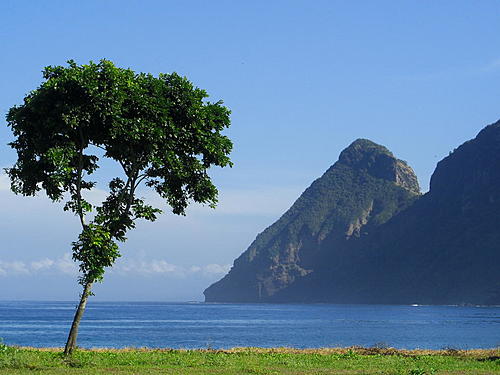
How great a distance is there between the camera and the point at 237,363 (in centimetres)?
3253

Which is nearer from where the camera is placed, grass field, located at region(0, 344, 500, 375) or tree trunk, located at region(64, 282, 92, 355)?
grass field, located at region(0, 344, 500, 375)

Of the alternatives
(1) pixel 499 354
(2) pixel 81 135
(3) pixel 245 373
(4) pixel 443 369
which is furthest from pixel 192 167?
(1) pixel 499 354

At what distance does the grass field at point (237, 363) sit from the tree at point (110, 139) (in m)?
2.45

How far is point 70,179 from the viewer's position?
32469 mm

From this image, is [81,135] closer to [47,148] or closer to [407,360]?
[47,148]

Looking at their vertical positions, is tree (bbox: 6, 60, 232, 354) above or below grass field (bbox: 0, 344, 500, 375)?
above

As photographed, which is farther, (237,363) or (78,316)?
(237,363)

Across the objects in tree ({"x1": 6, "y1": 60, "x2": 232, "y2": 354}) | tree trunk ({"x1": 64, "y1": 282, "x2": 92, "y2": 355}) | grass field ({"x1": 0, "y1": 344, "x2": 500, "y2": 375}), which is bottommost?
grass field ({"x1": 0, "y1": 344, "x2": 500, "y2": 375})

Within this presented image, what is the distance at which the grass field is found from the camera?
28.2m

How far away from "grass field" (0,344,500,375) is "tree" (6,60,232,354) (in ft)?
8.03

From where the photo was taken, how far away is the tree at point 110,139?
30391 mm

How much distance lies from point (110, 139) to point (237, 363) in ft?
39.3

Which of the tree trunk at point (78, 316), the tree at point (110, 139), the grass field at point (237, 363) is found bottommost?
the grass field at point (237, 363)

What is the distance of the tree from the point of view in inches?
1196
